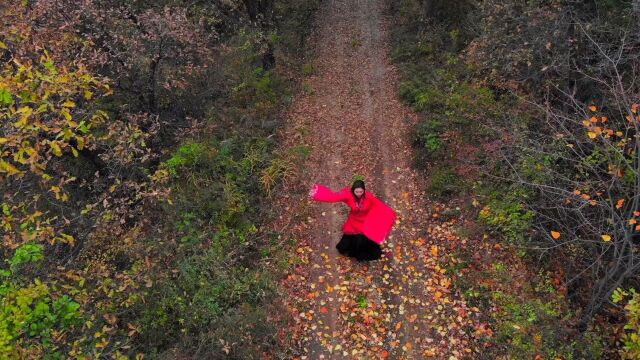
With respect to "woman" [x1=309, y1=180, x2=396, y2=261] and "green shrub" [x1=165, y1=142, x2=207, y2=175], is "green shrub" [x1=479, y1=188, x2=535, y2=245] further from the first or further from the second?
"green shrub" [x1=165, y1=142, x2=207, y2=175]

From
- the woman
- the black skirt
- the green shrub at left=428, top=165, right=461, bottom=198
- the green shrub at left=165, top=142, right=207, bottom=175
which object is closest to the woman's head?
the woman

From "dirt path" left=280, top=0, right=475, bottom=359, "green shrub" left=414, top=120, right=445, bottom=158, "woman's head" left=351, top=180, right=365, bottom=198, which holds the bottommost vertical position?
"dirt path" left=280, top=0, right=475, bottom=359

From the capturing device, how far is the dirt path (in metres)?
9.12

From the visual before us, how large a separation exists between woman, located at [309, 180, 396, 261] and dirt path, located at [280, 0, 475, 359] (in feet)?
1.23

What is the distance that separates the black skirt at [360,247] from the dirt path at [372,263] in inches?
9.9

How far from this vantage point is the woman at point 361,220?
9.59 meters

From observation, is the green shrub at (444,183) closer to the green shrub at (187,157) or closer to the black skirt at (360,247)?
the black skirt at (360,247)

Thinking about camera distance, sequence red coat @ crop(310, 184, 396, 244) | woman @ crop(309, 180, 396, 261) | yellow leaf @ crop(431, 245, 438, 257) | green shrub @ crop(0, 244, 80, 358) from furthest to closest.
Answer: yellow leaf @ crop(431, 245, 438, 257)
red coat @ crop(310, 184, 396, 244)
woman @ crop(309, 180, 396, 261)
green shrub @ crop(0, 244, 80, 358)

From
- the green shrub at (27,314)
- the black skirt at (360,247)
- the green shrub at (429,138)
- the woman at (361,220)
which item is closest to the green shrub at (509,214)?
the green shrub at (429,138)

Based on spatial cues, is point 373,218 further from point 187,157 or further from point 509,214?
point 187,157

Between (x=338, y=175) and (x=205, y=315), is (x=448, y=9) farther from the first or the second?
(x=205, y=315)

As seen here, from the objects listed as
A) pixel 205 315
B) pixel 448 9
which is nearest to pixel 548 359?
pixel 205 315

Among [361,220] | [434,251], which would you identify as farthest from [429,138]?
[361,220]

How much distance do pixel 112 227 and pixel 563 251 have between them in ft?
33.6
